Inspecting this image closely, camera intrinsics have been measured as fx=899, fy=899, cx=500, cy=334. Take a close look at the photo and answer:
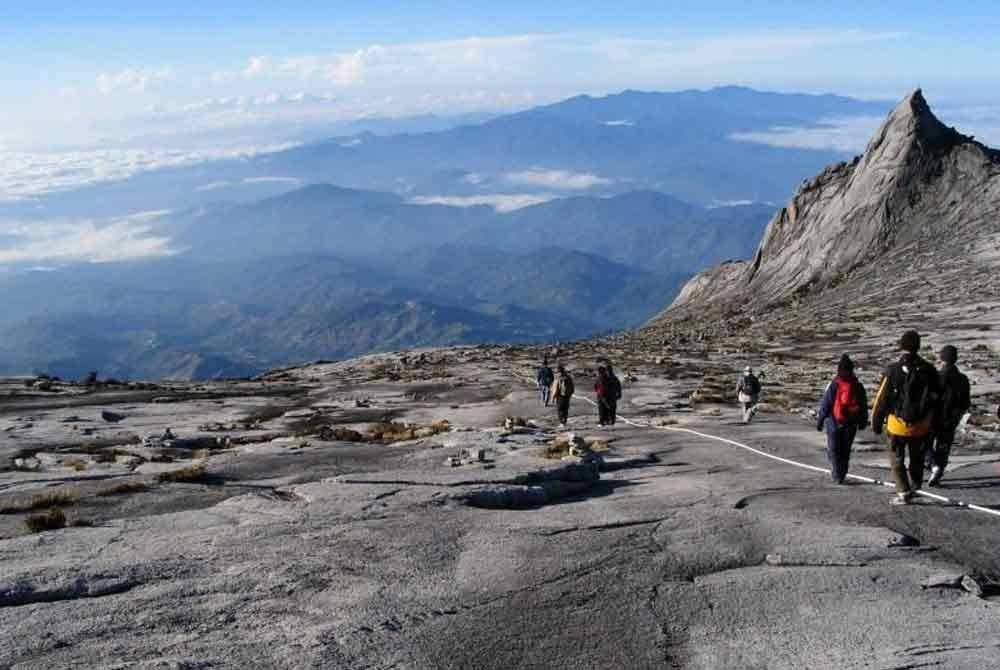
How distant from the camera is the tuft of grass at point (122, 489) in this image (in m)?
18.5

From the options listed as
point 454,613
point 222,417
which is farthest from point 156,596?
point 222,417

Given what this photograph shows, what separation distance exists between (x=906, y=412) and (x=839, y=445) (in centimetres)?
213

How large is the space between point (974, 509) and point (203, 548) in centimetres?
1264

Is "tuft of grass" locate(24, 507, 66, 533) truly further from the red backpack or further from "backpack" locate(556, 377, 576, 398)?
"backpack" locate(556, 377, 576, 398)

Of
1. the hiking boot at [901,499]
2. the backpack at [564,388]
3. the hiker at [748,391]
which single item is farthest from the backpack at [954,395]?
the backpack at [564,388]

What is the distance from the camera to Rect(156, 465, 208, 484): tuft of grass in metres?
20.3

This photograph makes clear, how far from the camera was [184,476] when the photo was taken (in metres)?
20.5

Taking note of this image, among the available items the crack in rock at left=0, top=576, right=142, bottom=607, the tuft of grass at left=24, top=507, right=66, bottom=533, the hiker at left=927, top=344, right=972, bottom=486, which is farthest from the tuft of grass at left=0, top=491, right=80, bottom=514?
the hiker at left=927, top=344, right=972, bottom=486

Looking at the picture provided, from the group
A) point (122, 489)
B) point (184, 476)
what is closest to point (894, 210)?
point (184, 476)

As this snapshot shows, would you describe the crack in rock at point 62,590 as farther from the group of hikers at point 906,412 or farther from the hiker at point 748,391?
the hiker at point 748,391

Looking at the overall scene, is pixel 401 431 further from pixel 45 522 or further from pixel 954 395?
pixel 954 395

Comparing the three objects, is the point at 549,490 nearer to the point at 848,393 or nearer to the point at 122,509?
the point at 848,393

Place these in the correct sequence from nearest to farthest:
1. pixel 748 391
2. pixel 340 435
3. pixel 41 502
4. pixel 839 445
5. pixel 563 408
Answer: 1. pixel 41 502
2. pixel 839 445
3. pixel 340 435
4. pixel 748 391
5. pixel 563 408

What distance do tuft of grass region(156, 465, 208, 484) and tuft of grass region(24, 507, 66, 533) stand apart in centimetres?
433
